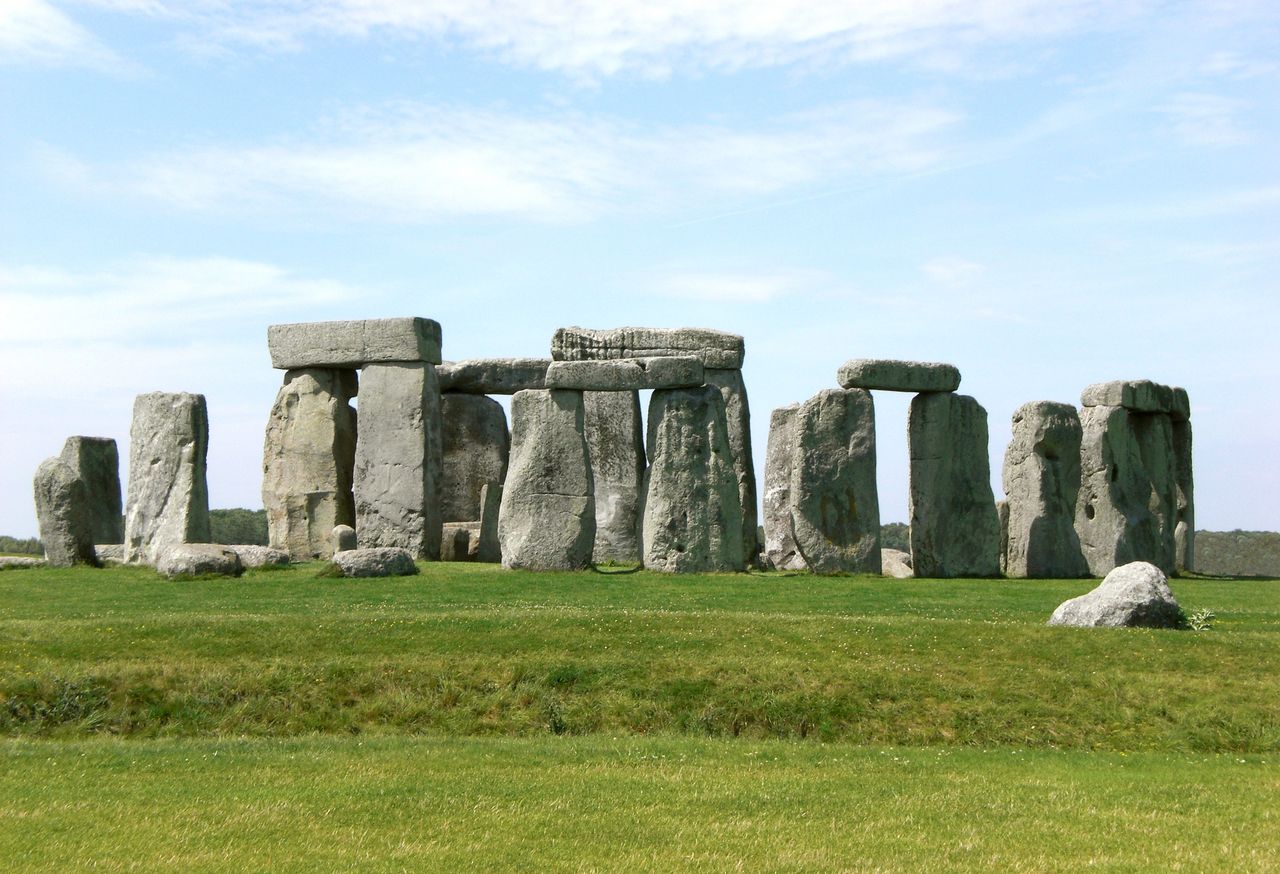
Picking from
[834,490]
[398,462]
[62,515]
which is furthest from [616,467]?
[62,515]

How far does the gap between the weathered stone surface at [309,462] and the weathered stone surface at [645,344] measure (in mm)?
4085

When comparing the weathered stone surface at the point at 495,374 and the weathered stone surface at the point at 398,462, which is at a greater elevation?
the weathered stone surface at the point at 495,374

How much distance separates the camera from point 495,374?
1262 inches

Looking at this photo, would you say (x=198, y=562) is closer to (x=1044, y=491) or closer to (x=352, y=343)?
(x=352, y=343)

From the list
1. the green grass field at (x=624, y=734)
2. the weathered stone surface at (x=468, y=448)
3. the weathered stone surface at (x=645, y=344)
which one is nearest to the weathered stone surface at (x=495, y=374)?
the weathered stone surface at (x=468, y=448)

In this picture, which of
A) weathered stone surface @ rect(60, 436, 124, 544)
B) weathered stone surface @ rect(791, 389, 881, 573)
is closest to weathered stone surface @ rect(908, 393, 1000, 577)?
weathered stone surface @ rect(791, 389, 881, 573)

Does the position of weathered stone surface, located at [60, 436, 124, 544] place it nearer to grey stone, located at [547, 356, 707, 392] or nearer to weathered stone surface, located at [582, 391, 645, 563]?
weathered stone surface, located at [582, 391, 645, 563]

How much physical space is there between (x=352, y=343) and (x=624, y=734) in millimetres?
15932

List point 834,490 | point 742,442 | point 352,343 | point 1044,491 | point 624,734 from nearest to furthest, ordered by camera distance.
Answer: point 624,734 < point 834,490 < point 1044,491 < point 742,442 < point 352,343

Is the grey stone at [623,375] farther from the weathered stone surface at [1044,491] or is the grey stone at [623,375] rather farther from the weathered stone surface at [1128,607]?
the weathered stone surface at [1128,607]

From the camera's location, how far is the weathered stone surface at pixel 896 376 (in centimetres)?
2531

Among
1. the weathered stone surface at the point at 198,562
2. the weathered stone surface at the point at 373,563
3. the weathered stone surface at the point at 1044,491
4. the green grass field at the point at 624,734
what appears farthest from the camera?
the weathered stone surface at the point at 1044,491

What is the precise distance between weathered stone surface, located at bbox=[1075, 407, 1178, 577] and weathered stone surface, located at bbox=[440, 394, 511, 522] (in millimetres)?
11404

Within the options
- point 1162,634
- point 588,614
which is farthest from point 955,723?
point 588,614
